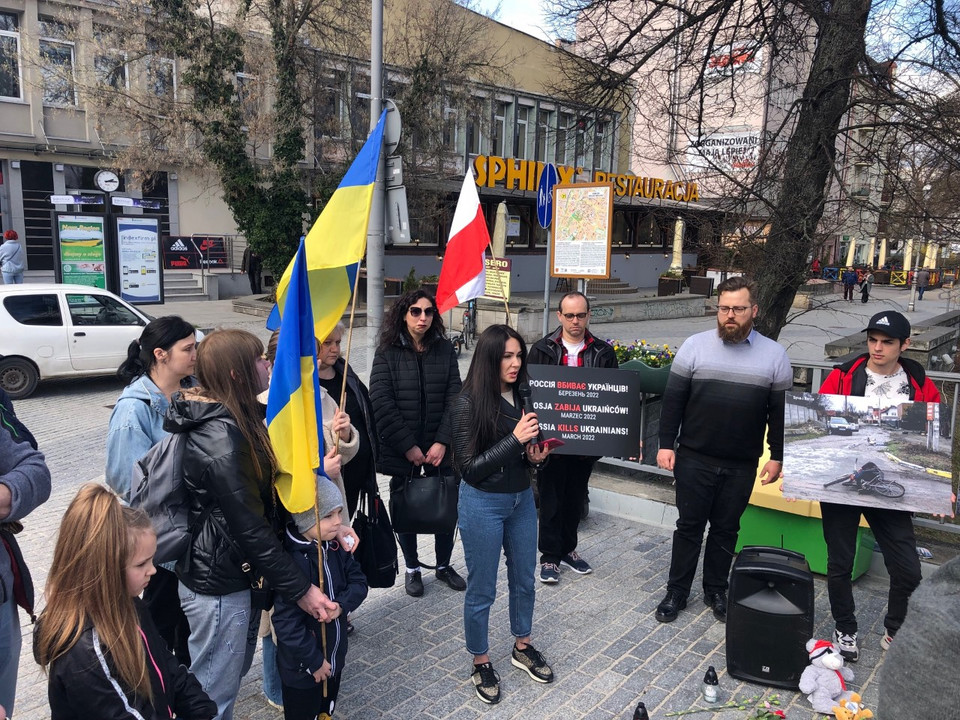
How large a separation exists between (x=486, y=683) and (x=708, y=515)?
1.75 metres

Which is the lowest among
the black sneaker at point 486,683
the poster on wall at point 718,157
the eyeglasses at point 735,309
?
the black sneaker at point 486,683

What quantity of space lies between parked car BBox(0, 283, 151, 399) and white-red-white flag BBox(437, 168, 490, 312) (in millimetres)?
8410

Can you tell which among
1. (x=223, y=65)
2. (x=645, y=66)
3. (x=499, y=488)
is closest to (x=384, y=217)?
(x=645, y=66)

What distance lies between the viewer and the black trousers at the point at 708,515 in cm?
444

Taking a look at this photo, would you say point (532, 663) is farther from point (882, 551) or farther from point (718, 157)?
point (718, 157)

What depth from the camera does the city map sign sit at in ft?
24.5

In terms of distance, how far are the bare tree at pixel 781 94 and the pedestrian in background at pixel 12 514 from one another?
676 centimetres

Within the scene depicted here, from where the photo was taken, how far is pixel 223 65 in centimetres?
1892

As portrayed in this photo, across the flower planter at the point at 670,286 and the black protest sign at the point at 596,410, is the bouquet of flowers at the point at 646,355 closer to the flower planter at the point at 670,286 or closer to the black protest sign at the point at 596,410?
the black protest sign at the point at 596,410

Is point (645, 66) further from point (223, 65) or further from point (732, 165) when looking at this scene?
point (223, 65)

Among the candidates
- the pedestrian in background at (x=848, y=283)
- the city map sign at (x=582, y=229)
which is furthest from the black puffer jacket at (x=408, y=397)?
the pedestrian in background at (x=848, y=283)

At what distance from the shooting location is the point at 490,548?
368cm

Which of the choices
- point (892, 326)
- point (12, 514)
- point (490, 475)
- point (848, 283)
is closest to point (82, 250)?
point (490, 475)

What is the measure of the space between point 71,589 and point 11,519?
0.56 metres
